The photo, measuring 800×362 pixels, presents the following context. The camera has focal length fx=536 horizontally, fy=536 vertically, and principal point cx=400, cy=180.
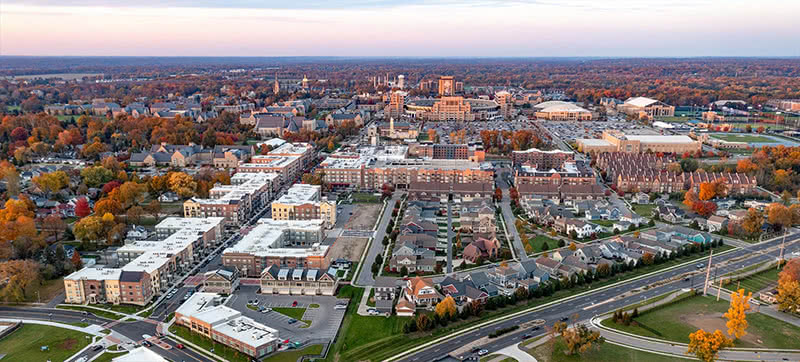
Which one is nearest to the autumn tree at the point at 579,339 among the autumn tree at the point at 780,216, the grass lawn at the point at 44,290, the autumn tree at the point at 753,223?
the autumn tree at the point at 753,223

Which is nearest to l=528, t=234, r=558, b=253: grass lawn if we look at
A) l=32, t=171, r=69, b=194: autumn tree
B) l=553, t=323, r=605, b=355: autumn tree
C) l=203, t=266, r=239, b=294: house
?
l=553, t=323, r=605, b=355: autumn tree

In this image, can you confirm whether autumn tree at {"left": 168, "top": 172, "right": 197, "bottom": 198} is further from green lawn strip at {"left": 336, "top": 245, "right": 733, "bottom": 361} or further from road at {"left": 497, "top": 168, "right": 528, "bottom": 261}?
road at {"left": 497, "top": 168, "right": 528, "bottom": 261}

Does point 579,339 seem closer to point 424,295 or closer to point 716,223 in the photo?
point 424,295

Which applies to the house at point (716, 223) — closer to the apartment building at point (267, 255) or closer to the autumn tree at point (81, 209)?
the apartment building at point (267, 255)

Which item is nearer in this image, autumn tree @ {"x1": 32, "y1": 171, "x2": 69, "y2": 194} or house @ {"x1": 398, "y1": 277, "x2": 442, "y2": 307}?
house @ {"x1": 398, "y1": 277, "x2": 442, "y2": 307}

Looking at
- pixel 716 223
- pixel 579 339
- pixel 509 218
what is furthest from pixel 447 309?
pixel 716 223

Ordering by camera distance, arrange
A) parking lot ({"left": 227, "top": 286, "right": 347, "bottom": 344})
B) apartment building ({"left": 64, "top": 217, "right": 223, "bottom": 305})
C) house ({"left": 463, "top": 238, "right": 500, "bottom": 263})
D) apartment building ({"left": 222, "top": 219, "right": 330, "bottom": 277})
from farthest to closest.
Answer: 1. house ({"left": 463, "top": 238, "right": 500, "bottom": 263})
2. apartment building ({"left": 222, "top": 219, "right": 330, "bottom": 277})
3. apartment building ({"left": 64, "top": 217, "right": 223, "bottom": 305})
4. parking lot ({"left": 227, "top": 286, "right": 347, "bottom": 344})
